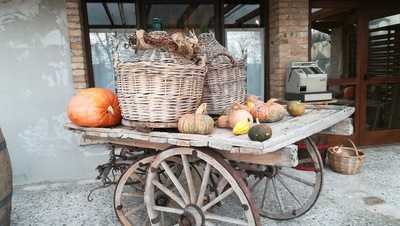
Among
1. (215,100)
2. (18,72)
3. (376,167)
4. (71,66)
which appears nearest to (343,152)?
(376,167)

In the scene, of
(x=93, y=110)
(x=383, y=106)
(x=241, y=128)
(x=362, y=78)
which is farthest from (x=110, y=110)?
(x=383, y=106)

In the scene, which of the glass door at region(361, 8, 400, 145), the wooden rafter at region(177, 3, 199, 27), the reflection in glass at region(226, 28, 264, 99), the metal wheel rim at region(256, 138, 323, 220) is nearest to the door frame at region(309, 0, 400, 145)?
the glass door at region(361, 8, 400, 145)

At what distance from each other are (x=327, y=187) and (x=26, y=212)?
9.84 ft

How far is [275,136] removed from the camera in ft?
5.52

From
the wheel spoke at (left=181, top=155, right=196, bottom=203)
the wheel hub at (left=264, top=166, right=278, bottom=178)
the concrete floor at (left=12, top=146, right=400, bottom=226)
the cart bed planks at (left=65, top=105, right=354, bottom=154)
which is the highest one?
the cart bed planks at (left=65, top=105, right=354, bottom=154)

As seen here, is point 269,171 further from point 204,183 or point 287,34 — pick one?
point 287,34

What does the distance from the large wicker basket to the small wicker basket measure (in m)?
2.43

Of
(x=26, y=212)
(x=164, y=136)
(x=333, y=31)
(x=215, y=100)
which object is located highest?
(x=333, y=31)

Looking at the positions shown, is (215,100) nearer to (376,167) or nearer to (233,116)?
(233,116)

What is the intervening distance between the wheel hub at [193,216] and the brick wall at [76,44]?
223cm

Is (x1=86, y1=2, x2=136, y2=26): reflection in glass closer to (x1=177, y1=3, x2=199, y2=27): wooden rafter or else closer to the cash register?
(x1=177, y1=3, x2=199, y2=27): wooden rafter

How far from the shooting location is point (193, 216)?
198 centimetres

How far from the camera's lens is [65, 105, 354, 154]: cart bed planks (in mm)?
1588

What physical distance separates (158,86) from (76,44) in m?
2.17
